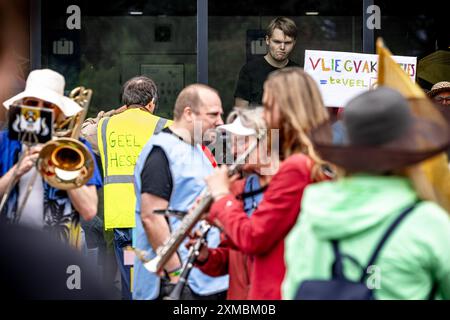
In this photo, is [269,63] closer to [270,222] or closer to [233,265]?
[233,265]

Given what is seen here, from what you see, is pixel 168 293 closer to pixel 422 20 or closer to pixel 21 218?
pixel 21 218

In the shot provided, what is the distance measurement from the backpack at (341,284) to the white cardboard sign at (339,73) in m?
3.87

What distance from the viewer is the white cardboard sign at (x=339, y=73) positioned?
22.0 feet

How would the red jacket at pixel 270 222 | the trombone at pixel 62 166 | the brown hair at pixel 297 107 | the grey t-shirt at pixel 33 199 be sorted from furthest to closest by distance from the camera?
1. the grey t-shirt at pixel 33 199
2. the trombone at pixel 62 166
3. the brown hair at pixel 297 107
4. the red jacket at pixel 270 222

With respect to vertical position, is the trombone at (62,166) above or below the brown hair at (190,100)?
below

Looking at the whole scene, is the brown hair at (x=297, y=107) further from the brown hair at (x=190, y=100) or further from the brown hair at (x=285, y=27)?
the brown hair at (x=285, y=27)

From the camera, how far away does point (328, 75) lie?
6727 mm

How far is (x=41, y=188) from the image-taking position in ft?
15.7

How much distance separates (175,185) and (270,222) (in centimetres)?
138

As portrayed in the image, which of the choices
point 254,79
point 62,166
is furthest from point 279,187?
point 254,79

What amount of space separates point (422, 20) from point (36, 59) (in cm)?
421

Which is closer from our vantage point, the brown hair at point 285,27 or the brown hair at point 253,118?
the brown hair at point 253,118

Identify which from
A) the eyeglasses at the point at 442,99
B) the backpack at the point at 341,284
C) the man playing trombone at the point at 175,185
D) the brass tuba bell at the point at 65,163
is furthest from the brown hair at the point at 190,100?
the eyeglasses at the point at 442,99
